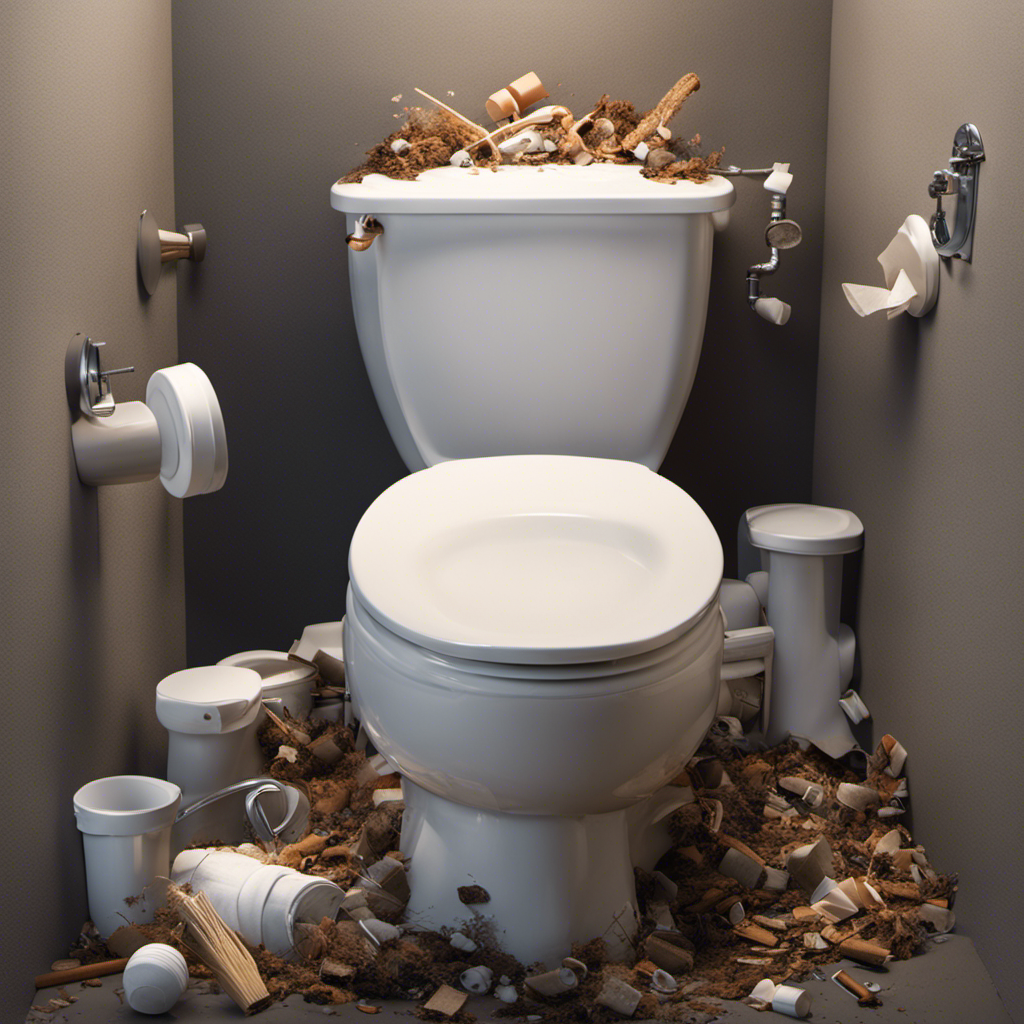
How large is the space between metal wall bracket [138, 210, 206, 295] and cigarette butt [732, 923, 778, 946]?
3.80 ft

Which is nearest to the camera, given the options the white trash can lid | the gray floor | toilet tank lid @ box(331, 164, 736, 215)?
the gray floor

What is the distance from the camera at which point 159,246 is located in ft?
5.68

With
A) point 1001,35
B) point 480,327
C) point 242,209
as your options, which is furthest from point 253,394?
point 1001,35

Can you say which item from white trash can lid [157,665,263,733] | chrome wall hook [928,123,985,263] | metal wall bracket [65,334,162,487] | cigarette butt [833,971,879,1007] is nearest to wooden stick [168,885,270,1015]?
white trash can lid [157,665,263,733]

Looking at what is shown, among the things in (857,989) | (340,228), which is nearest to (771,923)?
(857,989)

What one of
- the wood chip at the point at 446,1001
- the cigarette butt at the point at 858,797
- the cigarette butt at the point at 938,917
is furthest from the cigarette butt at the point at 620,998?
the cigarette butt at the point at 858,797

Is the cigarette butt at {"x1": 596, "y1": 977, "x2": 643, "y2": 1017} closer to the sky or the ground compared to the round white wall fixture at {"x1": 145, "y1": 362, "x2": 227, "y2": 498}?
closer to the ground

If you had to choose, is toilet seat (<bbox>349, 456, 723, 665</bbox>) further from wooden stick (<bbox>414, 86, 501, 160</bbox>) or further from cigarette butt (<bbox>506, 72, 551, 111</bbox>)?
cigarette butt (<bbox>506, 72, 551, 111</bbox>)

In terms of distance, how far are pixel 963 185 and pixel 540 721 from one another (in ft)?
2.55

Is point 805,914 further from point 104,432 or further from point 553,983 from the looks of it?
point 104,432

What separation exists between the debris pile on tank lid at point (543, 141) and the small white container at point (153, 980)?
1.07 m

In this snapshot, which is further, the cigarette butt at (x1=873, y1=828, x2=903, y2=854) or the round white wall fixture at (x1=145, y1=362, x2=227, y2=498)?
the cigarette butt at (x1=873, y1=828, x2=903, y2=854)

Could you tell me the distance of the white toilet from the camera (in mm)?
1155

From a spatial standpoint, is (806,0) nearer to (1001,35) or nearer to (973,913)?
(1001,35)
